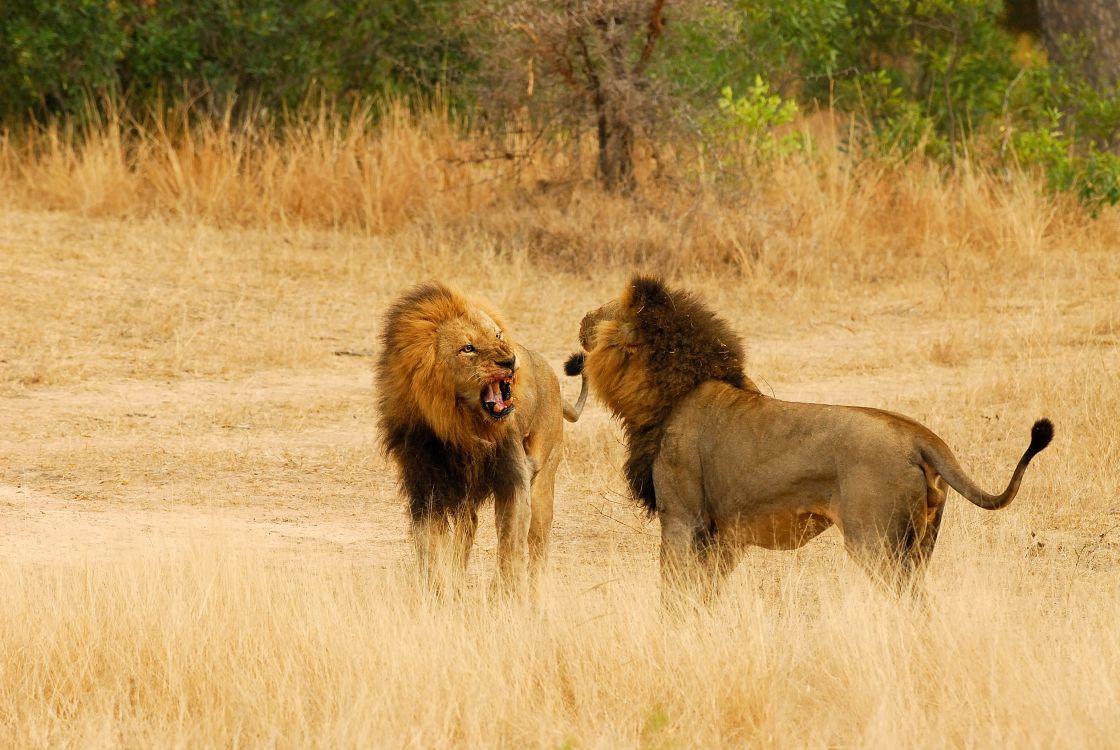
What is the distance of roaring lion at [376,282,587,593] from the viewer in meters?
A: 4.89

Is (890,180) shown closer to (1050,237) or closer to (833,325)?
(1050,237)

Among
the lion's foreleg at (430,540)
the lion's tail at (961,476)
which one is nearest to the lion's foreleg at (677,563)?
the lion's foreleg at (430,540)

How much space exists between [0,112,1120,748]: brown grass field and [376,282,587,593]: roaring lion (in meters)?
0.19

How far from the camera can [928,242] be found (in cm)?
1245

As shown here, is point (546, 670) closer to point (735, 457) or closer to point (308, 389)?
point (735, 457)

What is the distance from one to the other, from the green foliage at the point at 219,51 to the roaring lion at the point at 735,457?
9.59 metres

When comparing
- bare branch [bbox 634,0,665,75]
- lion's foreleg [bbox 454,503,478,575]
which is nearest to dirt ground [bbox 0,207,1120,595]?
lion's foreleg [bbox 454,503,478,575]

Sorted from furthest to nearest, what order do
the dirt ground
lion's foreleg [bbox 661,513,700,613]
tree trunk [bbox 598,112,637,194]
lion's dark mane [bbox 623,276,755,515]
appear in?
tree trunk [bbox 598,112,637,194] < the dirt ground < lion's dark mane [bbox 623,276,755,515] < lion's foreleg [bbox 661,513,700,613]

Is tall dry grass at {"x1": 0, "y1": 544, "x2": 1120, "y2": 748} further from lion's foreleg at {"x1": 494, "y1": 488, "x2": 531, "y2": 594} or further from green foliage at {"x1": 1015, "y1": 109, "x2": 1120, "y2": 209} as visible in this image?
green foliage at {"x1": 1015, "y1": 109, "x2": 1120, "y2": 209}

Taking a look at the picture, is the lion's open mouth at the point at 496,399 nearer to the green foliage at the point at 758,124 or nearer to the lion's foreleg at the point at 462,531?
the lion's foreleg at the point at 462,531

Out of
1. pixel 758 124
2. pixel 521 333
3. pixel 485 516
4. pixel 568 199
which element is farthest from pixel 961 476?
pixel 758 124

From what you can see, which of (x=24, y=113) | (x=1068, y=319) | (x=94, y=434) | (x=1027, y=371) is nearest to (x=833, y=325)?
(x=1068, y=319)

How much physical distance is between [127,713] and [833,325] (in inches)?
287

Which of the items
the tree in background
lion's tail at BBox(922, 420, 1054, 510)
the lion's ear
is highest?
the tree in background
